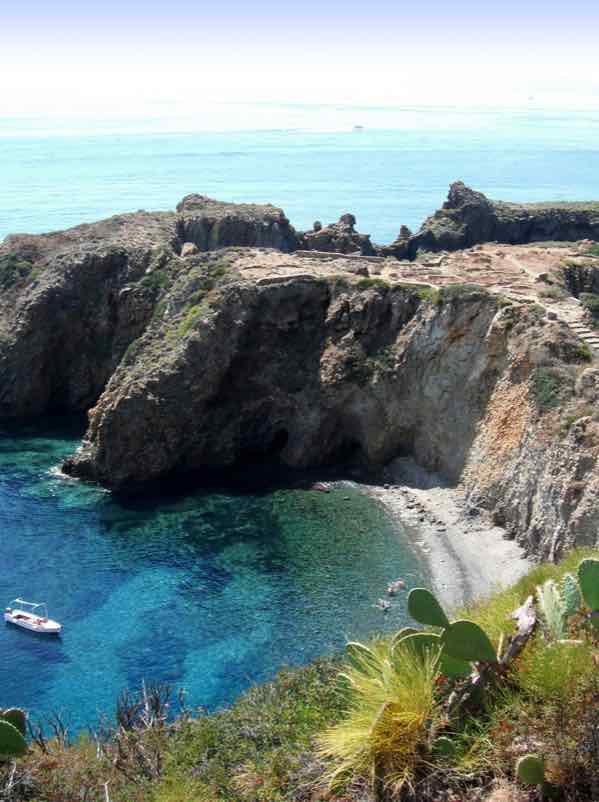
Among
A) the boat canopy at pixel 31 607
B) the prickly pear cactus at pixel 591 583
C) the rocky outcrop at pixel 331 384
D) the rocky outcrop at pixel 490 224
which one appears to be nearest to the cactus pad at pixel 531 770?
the prickly pear cactus at pixel 591 583

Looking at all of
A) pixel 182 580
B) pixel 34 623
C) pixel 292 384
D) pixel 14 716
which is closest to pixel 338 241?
pixel 292 384

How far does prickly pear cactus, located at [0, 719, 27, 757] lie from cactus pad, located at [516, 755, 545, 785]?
10.2m

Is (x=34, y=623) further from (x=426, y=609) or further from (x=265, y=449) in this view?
(x=426, y=609)

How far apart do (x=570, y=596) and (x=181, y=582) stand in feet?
115

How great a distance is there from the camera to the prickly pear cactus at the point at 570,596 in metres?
15.0

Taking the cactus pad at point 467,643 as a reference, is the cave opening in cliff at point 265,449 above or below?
below

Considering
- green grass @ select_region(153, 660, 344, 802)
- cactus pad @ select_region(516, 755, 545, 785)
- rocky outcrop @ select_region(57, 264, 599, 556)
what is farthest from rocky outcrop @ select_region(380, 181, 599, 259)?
cactus pad @ select_region(516, 755, 545, 785)

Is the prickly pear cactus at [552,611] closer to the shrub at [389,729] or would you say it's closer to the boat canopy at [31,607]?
the shrub at [389,729]

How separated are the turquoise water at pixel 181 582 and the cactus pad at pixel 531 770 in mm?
24457

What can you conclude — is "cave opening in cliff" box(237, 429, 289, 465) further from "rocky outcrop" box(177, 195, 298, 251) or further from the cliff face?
"rocky outcrop" box(177, 195, 298, 251)

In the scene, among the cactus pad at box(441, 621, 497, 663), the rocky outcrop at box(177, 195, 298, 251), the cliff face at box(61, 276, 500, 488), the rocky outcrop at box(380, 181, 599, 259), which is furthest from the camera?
the rocky outcrop at box(380, 181, 599, 259)

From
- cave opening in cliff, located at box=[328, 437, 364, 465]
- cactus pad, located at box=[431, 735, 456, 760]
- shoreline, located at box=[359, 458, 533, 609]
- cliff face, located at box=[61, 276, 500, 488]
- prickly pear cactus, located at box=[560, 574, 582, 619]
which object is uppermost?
prickly pear cactus, located at box=[560, 574, 582, 619]

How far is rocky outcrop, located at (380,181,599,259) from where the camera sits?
107062mm

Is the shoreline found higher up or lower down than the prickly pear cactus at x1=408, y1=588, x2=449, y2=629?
lower down
